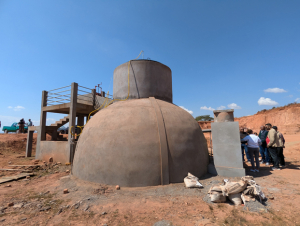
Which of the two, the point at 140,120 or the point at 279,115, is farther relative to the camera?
the point at 279,115

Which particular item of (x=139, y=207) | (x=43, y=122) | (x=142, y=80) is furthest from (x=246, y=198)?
(x=43, y=122)

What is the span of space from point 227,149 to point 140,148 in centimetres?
393

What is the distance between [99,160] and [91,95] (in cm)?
809

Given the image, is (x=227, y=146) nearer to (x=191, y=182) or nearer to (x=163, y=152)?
(x=191, y=182)

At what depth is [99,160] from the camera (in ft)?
18.5

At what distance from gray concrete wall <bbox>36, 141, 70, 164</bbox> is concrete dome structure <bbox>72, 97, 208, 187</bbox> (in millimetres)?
5117

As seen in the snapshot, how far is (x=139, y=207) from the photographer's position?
4199 mm

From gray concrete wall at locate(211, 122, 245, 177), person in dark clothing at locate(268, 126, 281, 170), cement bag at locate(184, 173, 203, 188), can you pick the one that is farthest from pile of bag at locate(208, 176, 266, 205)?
person in dark clothing at locate(268, 126, 281, 170)

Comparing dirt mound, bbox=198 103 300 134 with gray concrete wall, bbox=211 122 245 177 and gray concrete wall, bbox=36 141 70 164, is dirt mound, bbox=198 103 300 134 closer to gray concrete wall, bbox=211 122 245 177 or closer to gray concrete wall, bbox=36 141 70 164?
gray concrete wall, bbox=211 122 245 177

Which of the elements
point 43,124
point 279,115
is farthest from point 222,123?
point 279,115

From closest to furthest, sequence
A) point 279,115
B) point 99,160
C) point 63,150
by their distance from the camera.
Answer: point 99,160
point 63,150
point 279,115

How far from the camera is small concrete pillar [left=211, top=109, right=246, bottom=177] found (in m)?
6.42

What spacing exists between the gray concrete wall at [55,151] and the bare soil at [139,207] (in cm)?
503

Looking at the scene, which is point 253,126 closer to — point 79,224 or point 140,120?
point 140,120
